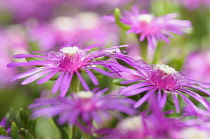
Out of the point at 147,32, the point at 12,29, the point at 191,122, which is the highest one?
the point at 12,29

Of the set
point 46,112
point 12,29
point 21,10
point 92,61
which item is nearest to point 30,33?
point 12,29

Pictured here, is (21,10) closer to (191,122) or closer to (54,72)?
(54,72)

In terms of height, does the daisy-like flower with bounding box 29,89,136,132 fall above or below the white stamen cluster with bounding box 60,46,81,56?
below

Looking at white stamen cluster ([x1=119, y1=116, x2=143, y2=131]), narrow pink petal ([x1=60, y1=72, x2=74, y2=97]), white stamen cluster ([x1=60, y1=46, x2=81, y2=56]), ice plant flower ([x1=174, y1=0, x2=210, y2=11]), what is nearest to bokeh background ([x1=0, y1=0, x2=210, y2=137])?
ice plant flower ([x1=174, y1=0, x2=210, y2=11])

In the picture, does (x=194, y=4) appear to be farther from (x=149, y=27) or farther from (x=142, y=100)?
(x=142, y=100)

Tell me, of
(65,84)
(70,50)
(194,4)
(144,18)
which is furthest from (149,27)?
(194,4)

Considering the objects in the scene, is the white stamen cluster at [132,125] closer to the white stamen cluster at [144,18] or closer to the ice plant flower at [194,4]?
the white stamen cluster at [144,18]

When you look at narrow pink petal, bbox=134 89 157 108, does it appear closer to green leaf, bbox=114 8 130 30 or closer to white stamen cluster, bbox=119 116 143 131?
white stamen cluster, bbox=119 116 143 131

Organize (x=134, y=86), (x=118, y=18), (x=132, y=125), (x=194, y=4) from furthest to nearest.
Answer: (x=194, y=4) → (x=118, y=18) → (x=134, y=86) → (x=132, y=125)

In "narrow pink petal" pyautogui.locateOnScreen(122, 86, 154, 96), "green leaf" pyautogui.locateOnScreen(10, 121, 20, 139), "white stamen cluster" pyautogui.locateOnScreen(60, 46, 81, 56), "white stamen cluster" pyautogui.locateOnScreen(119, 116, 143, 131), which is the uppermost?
"white stamen cluster" pyautogui.locateOnScreen(60, 46, 81, 56)

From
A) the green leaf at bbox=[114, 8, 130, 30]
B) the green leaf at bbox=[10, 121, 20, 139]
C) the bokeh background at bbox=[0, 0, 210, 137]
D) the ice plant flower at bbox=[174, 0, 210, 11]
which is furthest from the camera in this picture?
the ice plant flower at bbox=[174, 0, 210, 11]

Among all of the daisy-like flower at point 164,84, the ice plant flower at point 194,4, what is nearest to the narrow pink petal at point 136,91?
the daisy-like flower at point 164,84
